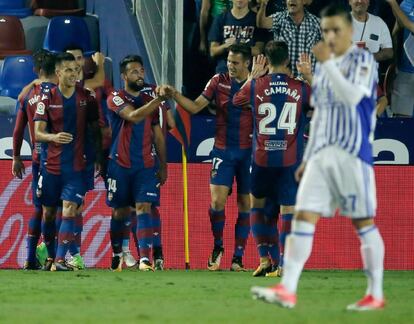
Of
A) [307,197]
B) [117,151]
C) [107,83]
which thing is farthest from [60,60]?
[307,197]

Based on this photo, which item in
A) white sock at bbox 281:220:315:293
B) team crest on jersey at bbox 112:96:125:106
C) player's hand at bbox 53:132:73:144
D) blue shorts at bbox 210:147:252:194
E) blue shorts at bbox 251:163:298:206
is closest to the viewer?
white sock at bbox 281:220:315:293

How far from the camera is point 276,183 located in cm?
1290

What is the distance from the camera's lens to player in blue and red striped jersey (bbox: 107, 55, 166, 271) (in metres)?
13.6

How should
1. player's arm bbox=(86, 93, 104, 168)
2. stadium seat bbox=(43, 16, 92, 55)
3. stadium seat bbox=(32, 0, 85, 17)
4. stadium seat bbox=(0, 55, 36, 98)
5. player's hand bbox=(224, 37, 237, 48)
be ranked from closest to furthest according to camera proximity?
player's arm bbox=(86, 93, 104, 168) → player's hand bbox=(224, 37, 237, 48) → stadium seat bbox=(0, 55, 36, 98) → stadium seat bbox=(43, 16, 92, 55) → stadium seat bbox=(32, 0, 85, 17)

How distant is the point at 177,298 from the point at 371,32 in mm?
6751

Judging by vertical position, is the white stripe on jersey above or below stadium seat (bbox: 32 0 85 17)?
above

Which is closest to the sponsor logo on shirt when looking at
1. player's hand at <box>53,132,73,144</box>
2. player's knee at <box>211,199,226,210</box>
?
player's knee at <box>211,199,226,210</box>

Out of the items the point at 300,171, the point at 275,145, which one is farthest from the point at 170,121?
the point at 300,171

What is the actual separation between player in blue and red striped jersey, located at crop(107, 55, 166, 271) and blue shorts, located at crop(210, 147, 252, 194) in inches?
23.0

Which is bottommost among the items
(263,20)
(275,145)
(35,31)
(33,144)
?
(33,144)

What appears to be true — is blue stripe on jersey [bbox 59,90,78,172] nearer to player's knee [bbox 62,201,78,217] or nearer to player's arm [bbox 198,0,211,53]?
player's knee [bbox 62,201,78,217]

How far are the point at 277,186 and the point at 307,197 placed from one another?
4.14 metres

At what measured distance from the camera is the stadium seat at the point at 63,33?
17484 millimetres

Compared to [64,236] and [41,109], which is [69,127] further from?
[64,236]
